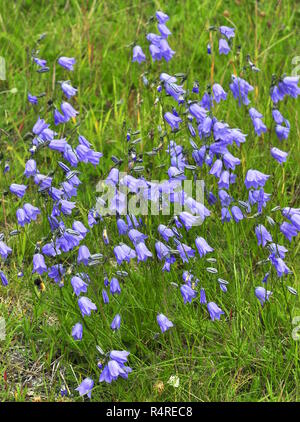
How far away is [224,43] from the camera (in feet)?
14.3

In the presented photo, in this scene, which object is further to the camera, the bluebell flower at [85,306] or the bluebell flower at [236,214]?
the bluebell flower at [236,214]

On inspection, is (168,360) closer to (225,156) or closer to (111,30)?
(225,156)

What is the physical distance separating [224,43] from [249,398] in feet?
7.44

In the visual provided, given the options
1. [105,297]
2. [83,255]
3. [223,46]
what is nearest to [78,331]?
[105,297]

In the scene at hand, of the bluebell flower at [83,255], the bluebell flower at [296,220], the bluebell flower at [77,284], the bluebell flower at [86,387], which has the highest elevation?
the bluebell flower at [296,220]

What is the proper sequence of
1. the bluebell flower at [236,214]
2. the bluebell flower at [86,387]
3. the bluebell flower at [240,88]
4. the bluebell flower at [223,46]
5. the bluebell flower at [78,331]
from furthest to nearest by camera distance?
the bluebell flower at [223,46] < the bluebell flower at [240,88] < the bluebell flower at [236,214] < the bluebell flower at [78,331] < the bluebell flower at [86,387]

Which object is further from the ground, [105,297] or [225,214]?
[225,214]

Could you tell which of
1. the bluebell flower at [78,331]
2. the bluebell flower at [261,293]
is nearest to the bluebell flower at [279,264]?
the bluebell flower at [261,293]

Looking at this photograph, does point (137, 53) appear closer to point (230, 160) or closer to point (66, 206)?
point (230, 160)

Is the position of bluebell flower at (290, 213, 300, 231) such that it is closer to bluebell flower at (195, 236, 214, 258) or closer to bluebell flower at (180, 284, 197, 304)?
bluebell flower at (195, 236, 214, 258)

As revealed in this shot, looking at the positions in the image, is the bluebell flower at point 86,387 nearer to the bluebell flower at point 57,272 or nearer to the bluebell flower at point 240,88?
the bluebell flower at point 57,272

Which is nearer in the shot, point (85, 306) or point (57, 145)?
point (85, 306)

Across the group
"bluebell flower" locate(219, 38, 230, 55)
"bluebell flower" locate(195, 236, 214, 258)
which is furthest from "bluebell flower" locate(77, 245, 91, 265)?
"bluebell flower" locate(219, 38, 230, 55)

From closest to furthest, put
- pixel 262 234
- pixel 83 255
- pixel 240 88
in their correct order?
pixel 83 255, pixel 262 234, pixel 240 88
